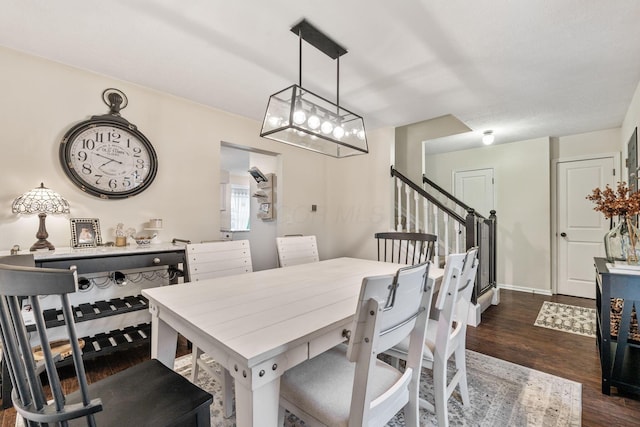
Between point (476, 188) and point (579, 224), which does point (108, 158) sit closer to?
point (476, 188)

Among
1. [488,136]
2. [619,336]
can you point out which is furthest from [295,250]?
[488,136]

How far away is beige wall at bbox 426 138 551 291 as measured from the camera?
13.9 feet

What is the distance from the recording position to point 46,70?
221 centimetres

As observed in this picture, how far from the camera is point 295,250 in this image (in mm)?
2623

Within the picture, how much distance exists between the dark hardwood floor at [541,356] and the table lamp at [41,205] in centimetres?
101

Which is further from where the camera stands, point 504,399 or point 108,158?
point 108,158

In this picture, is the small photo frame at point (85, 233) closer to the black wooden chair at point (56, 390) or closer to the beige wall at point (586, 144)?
the black wooden chair at point (56, 390)

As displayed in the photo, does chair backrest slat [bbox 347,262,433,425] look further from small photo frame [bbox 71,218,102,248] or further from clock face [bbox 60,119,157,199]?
clock face [bbox 60,119,157,199]

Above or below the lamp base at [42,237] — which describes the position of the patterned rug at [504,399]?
below

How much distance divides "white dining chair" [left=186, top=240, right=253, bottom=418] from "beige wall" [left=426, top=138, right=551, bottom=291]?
167 inches

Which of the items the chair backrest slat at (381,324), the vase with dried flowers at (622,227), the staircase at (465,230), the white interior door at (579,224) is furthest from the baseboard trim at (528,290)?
the chair backrest slat at (381,324)

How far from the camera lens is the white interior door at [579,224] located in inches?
154

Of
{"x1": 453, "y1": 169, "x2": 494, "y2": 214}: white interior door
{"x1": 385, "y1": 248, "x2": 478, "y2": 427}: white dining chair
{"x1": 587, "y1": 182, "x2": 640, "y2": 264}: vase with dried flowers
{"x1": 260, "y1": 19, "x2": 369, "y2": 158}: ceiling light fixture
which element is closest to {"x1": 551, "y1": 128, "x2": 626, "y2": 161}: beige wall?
{"x1": 453, "y1": 169, "x2": 494, "y2": 214}: white interior door

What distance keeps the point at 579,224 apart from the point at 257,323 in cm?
491
